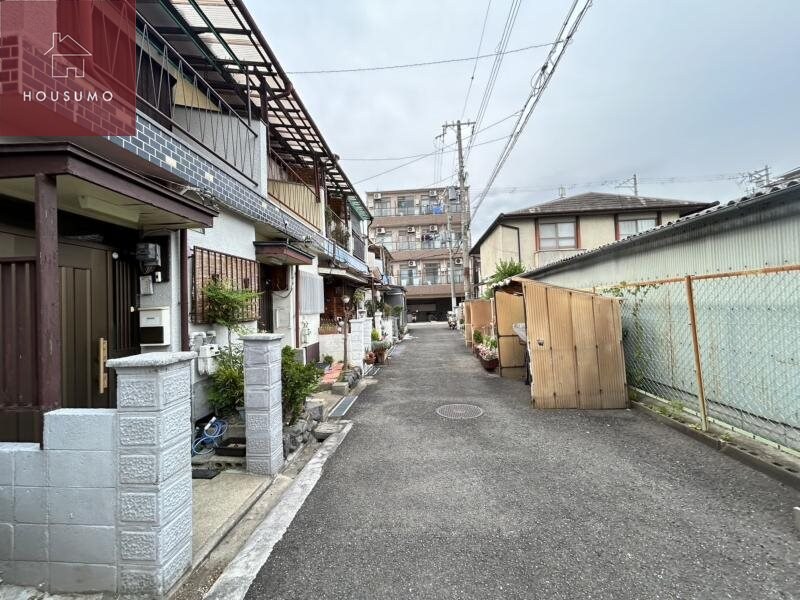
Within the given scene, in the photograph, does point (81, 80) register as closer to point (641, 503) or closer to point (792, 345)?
point (641, 503)

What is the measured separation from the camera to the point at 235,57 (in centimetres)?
615

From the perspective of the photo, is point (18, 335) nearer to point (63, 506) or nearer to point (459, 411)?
point (63, 506)

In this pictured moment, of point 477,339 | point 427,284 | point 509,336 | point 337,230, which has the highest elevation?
point 427,284

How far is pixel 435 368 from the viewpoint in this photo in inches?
450

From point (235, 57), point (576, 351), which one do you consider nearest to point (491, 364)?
point (576, 351)

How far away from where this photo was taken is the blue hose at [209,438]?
13.9ft

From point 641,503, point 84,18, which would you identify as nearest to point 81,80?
point 84,18

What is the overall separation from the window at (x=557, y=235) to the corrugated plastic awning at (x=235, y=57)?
13.6 m

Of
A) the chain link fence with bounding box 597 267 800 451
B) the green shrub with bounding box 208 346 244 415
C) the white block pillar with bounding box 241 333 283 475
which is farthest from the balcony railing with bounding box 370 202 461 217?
the white block pillar with bounding box 241 333 283 475

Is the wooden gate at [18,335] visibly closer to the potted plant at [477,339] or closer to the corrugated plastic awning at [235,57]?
the corrugated plastic awning at [235,57]

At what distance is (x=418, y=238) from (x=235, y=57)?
38610mm

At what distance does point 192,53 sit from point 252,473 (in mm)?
7082

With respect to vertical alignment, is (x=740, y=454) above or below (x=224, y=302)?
below

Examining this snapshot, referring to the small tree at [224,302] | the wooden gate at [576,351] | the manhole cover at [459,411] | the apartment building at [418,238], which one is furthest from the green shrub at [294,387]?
the apartment building at [418,238]
